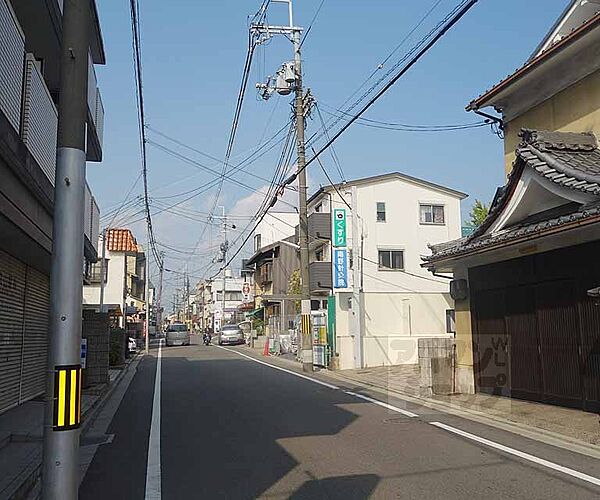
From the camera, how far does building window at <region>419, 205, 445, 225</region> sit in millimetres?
31562

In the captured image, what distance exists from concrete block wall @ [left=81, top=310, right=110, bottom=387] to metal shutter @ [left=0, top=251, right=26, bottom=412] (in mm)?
4484

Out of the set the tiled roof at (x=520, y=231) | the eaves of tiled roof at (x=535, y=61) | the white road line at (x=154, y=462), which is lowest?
the white road line at (x=154, y=462)

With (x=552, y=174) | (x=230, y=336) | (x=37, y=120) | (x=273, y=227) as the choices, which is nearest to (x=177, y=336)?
(x=230, y=336)

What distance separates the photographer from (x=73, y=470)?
168 inches

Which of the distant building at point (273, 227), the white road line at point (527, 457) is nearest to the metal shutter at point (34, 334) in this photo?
the white road line at point (527, 457)

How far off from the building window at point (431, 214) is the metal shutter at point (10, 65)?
25.1 meters

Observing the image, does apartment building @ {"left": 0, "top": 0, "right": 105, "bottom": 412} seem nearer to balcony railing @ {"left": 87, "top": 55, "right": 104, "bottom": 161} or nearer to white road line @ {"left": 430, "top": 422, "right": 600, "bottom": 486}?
balcony railing @ {"left": 87, "top": 55, "right": 104, "bottom": 161}

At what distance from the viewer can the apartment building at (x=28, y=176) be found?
772 cm

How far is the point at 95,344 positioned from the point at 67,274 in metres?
15.1

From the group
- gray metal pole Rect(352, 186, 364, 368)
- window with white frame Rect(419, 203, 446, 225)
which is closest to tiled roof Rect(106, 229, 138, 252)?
window with white frame Rect(419, 203, 446, 225)

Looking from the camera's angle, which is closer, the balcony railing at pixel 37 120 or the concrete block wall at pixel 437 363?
the balcony railing at pixel 37 120

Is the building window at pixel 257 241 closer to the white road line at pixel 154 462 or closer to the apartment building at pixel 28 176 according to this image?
the apartment building at pixel 28 176

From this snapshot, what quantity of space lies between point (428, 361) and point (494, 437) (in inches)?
231

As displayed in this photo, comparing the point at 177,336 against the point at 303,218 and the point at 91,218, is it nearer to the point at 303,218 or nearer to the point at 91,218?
the point at 303,218
